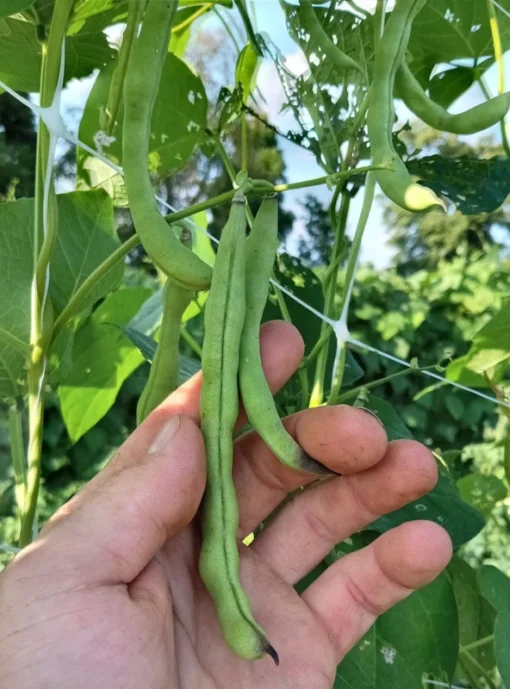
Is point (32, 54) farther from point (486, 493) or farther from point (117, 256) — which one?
point (486, 493)

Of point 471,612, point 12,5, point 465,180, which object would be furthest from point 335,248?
point 471,612

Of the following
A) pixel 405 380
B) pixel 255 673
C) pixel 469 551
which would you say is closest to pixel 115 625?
pixel 255 673

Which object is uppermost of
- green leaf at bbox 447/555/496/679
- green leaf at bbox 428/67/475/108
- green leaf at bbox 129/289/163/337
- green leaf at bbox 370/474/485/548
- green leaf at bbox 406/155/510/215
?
green leaf at bbox 428/67/475/108

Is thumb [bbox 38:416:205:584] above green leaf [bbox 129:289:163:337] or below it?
below

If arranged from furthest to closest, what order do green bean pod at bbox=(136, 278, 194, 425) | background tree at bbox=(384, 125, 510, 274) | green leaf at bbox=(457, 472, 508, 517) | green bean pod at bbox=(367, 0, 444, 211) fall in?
background tree at bbox=(384, 125, 510, 274) < green leaf at bbox=(457, 472, 508, 517) < green bean pod at bbox=(136, 278, 194, 425) < green bean pod at bbox=(367, 0, 444, 211)

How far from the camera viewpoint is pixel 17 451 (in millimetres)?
837

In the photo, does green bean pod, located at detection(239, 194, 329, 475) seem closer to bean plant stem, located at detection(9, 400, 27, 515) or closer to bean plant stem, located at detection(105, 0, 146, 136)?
bean plant stem, located at detection(105, 0, 146, 136)

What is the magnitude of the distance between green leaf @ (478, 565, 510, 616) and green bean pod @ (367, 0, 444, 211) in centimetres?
51

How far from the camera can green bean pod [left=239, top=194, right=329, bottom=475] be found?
21.3 inches

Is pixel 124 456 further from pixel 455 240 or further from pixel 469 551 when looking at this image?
pixel 455 240

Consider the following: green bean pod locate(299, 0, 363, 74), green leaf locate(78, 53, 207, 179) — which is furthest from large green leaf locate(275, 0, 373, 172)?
green leaf locate(78, 53, 207, 179)

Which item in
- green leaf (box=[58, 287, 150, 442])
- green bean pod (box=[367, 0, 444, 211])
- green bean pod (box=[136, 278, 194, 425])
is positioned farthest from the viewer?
green leaf (box=[58, 287, 150, 442])

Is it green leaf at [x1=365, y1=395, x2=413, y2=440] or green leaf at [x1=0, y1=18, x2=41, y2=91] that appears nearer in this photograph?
green leaf at [x1=0, y1=18, x2=41, y2=91]

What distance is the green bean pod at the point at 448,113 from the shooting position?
62 centimetres
